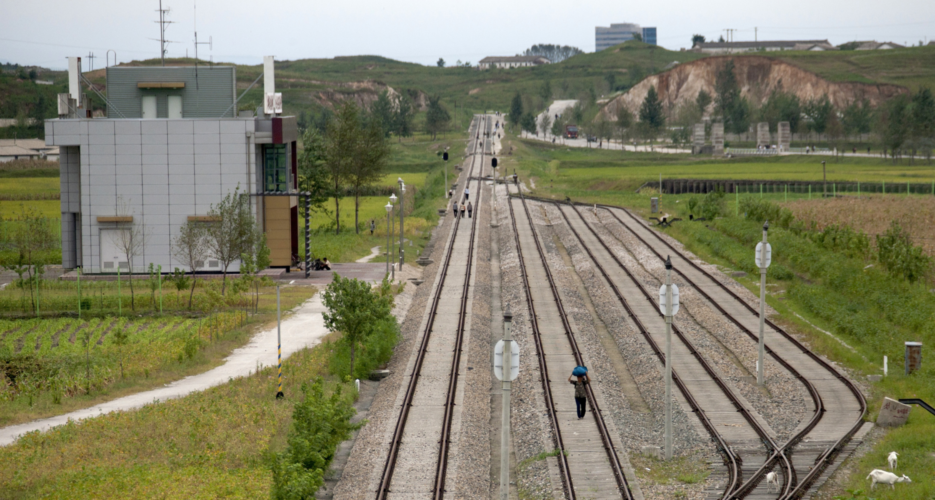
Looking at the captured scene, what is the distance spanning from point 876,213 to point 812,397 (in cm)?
3513

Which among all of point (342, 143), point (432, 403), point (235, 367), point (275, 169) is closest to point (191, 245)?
point (275, 169)

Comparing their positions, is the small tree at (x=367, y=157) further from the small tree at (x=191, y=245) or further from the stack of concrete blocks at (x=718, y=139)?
the stack of concrete blocks at (x=718, y=139)

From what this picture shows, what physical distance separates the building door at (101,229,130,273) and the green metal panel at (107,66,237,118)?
7.41 metres

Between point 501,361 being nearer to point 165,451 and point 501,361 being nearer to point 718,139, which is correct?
point 165,451

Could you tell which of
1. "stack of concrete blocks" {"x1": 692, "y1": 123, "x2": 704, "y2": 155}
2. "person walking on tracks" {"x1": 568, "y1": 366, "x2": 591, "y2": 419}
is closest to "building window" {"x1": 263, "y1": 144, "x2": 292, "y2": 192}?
"person walking on tracks" {"x1": 568, "y1": 366, "x2": 591, "y2": 419}

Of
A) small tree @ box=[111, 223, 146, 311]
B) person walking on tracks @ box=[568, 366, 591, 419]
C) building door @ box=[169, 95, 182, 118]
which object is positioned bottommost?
person walking on tracks @ box=[568, 366, 591, 419]

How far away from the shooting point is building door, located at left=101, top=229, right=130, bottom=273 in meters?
46.1

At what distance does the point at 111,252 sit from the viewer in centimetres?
4625

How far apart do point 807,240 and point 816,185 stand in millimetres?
32141

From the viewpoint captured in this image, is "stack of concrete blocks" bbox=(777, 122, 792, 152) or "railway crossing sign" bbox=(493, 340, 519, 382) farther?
"stack of concrete blocks" bbox=(777, 122, 792, 152)

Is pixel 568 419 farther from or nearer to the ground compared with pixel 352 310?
nearer to the ground

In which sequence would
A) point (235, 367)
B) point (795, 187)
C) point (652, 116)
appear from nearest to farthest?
point (235, 367), point (795, 187), point (652, 116)

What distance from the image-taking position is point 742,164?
10688cm

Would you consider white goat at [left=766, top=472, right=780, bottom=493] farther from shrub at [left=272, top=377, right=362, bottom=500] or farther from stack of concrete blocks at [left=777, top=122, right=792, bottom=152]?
stack of concrete blocks at [left=777, top=122, right=792, bottom=152]
